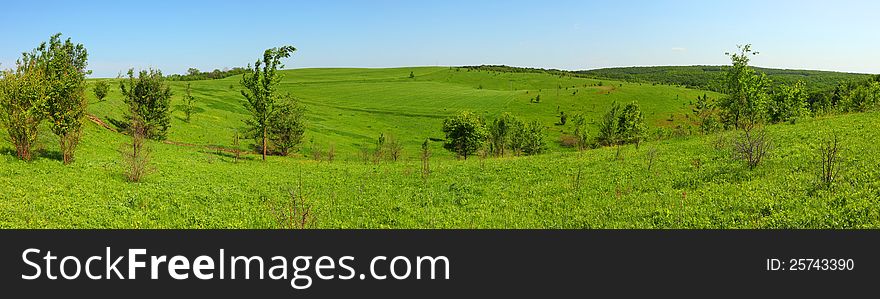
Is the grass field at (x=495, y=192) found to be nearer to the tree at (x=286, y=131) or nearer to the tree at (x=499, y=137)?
the tree at (x=286, y=131)

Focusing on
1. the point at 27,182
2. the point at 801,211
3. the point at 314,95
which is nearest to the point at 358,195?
the point at 27,182

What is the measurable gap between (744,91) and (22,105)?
52.2 meters

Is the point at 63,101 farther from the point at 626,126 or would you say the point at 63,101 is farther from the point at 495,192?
the point at 626,126

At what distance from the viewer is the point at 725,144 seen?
24891mm

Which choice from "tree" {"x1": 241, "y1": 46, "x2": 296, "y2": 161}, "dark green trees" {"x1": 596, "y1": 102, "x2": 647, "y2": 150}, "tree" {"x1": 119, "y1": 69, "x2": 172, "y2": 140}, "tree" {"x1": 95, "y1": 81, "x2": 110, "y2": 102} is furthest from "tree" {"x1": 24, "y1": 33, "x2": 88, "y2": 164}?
"dark green trees" {"x1": 596, "y1": 102, "x2": 647, "y2": 150}

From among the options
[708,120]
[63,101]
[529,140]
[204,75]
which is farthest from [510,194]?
[204,75]

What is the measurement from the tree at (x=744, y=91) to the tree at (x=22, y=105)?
49.4 meters

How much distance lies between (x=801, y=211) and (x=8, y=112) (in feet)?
114

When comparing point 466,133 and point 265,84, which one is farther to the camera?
point 466,133

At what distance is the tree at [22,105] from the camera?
22406mm

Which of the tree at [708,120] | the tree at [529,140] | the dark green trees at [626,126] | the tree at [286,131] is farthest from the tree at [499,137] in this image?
the tree at [286,131]

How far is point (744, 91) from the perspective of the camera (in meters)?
37.5

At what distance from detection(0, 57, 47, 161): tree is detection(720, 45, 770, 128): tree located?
162ft

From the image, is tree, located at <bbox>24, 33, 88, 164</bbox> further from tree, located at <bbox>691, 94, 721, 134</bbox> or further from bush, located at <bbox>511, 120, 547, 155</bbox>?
bush, located at <bbox>511, 120, 547, 155</bbox>
